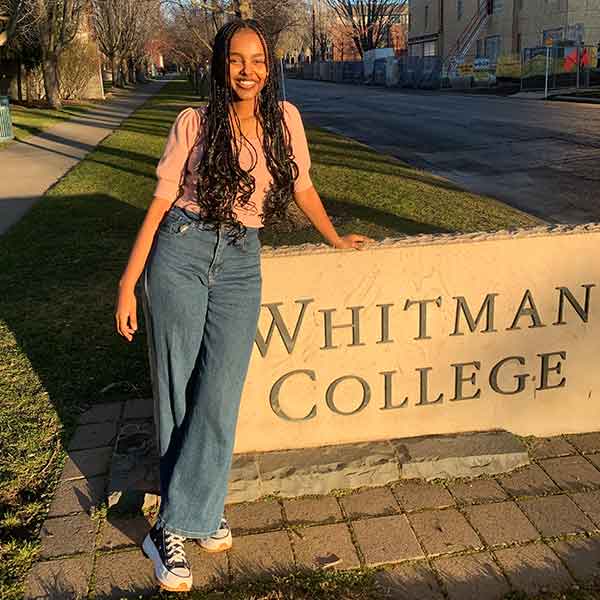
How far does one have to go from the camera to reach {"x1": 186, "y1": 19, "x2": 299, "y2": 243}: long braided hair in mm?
2309

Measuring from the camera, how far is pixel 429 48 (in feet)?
195

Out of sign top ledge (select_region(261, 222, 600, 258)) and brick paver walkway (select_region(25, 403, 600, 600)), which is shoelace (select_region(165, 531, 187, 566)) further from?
sign top ledge (select_region(261, 222, 600, 258))

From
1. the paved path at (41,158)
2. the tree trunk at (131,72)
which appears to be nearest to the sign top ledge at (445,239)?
the paved path at (41,158)

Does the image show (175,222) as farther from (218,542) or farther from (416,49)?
(416,49)

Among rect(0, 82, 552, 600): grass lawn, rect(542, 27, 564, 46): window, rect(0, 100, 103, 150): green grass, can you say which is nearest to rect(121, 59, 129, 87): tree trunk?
rect(0, 100, 103, 150): green grass

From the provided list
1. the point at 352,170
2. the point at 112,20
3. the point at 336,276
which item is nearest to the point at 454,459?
the point at 336,276

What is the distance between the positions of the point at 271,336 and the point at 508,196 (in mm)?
7488

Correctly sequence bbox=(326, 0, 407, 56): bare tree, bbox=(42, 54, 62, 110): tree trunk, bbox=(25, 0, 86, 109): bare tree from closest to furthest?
bbox=(25, 0, 86, 109): bare tree < bbox=(42, 54, 62, 110): tree trunk < bbox=(326, 0, 407, 56): bare tree

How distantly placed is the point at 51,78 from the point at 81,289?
2581 centimetres

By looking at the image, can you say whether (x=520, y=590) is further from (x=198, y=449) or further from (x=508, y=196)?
(x=508, y=196)

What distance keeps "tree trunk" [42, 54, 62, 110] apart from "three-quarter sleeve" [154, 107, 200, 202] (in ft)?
96.3

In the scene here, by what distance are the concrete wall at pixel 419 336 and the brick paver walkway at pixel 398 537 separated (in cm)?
32

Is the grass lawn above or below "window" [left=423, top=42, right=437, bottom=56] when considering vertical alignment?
below

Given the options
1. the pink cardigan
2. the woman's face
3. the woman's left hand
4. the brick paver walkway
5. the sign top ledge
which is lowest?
the brick paver walkway
